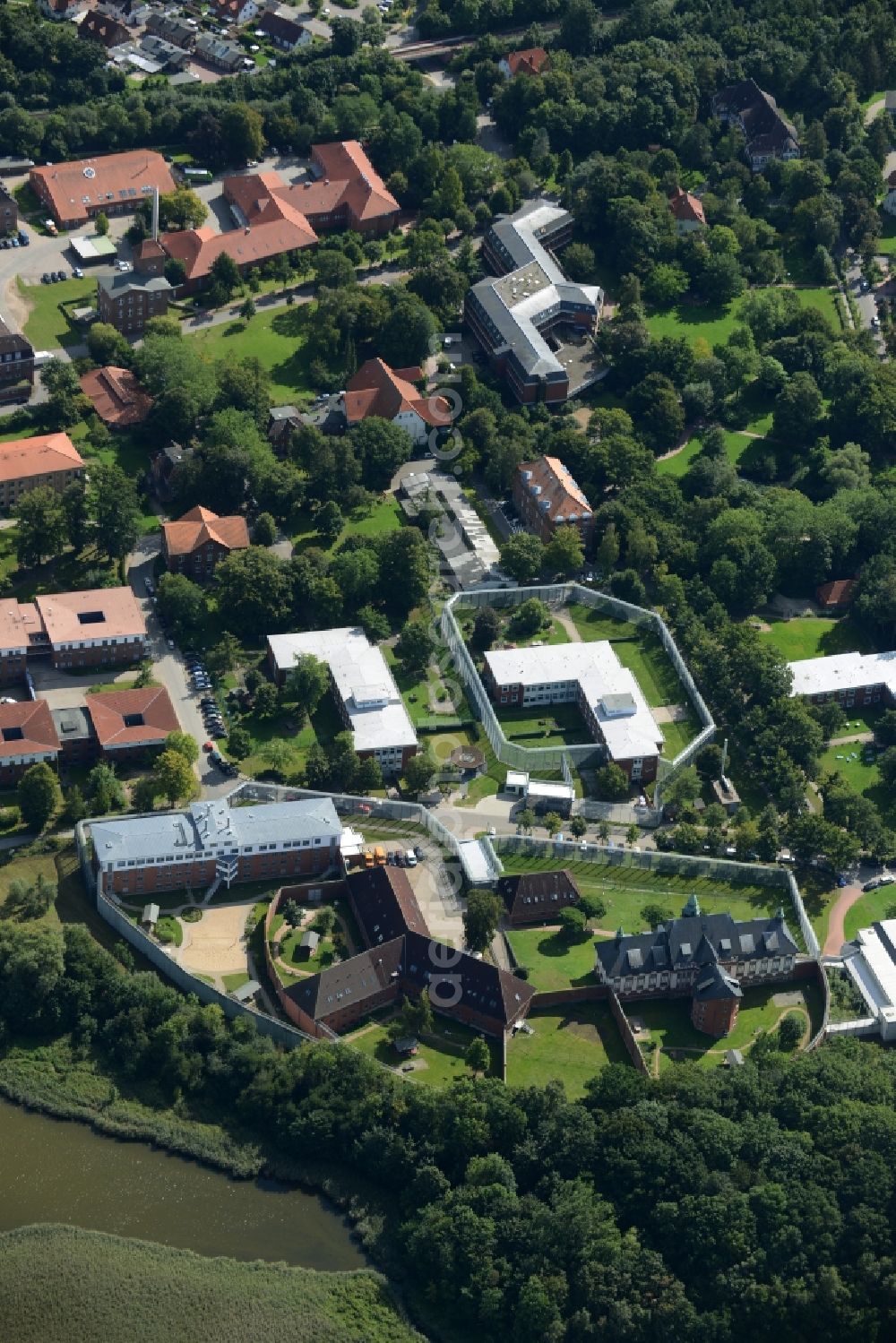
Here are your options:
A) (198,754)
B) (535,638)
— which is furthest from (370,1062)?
(535,638)

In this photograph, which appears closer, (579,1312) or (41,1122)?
(579,1312)

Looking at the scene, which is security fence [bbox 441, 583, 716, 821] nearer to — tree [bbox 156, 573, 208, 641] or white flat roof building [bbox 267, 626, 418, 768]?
white flat roof building [bbox 267, 626, 418, 768]

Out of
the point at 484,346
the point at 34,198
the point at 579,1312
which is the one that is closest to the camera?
the point at 579,1312

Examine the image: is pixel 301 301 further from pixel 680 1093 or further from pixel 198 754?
pixel 680 1093

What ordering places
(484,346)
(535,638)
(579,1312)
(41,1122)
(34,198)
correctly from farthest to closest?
(34,198), (484,346), (535,638), (41,1122), (579,1312)

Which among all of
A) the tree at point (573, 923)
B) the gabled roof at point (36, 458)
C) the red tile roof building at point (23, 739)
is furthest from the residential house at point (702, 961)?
the gabled roof at point (36, 458)

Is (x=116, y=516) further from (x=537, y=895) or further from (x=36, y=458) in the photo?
(x=537, y=895)

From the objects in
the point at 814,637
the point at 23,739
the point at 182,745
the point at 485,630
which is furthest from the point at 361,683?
the point at 814,637
